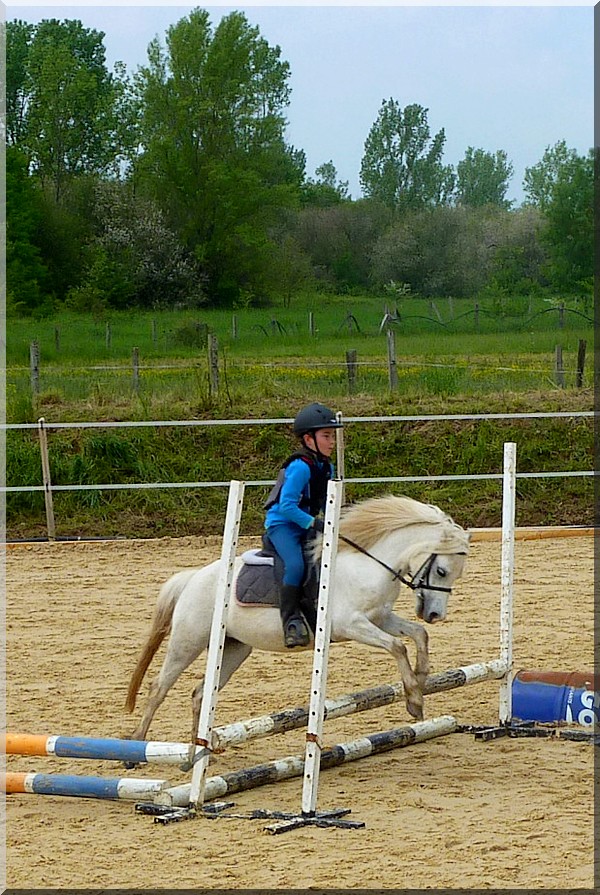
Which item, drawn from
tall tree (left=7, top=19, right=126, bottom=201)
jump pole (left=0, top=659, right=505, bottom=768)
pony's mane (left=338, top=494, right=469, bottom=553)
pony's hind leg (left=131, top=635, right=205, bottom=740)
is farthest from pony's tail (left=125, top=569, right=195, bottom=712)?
tall tree (left=7, top=19, right=126, bottom=201)

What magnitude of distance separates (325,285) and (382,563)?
36394mm

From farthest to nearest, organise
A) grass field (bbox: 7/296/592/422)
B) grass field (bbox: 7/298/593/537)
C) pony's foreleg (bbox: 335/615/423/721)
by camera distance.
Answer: grass field (bbox: 7/296/592/422) → grass field (bbox: 7/298/593/537) → pony's foreleg (bbox: 335/615/423/721)

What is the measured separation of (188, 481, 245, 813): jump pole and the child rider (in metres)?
0.67

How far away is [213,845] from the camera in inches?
168

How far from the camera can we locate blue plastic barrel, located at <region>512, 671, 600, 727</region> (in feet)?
19.4

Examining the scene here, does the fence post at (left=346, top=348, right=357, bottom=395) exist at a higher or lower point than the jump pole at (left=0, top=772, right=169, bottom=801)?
higher

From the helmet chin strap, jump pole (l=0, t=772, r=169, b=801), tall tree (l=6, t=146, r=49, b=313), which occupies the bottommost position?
jump pole (l=0, t=772, r=169, b=801)

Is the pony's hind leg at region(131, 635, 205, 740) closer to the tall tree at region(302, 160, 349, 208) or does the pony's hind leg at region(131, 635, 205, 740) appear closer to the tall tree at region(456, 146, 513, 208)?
the tall tree at region(302, 160, 349, 208)

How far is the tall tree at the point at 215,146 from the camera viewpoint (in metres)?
37.4

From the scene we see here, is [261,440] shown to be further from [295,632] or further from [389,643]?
[389,643]

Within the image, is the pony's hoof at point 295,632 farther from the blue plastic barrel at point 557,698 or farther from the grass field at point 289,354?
the grass field at point 289,354

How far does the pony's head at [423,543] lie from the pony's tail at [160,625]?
0.86 m

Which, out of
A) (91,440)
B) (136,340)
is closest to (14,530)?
(91,440)

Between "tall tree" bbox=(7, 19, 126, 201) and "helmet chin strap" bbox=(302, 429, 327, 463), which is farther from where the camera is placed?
"tall tree" bbox=(7, 19, 126, 201)
